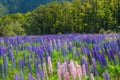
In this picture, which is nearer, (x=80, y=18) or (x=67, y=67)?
(x=67, y=67)

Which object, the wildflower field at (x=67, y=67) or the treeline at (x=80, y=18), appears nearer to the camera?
the wildflower field at (x=67, y=67)

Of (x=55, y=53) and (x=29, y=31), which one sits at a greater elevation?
(x=55, y=53)

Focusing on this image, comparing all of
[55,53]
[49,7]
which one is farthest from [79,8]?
[55,53]

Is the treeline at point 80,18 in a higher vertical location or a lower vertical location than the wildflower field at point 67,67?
lower

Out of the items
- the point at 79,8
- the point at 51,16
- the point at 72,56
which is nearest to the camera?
the point at 72,56

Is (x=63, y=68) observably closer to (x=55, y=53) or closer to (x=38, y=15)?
(x=55, y=53)

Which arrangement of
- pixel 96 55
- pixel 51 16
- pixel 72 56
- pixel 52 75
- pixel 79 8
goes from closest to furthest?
pixel 52 75
pixel 96 55
pixel 72 56
pixel 79 8
pixel 51 16

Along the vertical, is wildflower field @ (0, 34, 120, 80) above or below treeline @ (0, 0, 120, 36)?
above

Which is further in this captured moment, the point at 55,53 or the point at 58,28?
the point at 58,28

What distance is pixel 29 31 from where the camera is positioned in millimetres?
64750

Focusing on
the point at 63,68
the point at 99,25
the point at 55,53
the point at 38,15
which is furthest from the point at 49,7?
the point at 63,68

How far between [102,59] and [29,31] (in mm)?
55588

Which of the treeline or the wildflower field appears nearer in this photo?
the wildflower field

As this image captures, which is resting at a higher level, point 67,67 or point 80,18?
point 67,67
